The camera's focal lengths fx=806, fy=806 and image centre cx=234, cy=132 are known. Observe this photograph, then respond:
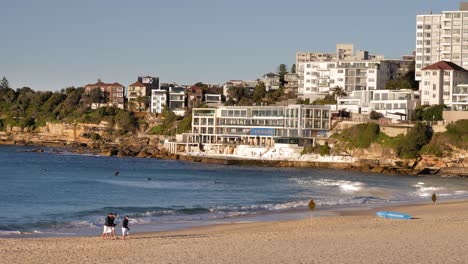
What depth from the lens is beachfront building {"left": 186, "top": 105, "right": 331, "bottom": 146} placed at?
99.0m

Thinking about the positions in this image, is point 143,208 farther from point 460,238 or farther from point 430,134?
point 430,134

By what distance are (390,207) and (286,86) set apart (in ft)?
315

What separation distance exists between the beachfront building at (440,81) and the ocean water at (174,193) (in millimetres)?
23339

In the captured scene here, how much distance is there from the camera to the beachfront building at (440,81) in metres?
99.8

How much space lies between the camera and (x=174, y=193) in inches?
2191

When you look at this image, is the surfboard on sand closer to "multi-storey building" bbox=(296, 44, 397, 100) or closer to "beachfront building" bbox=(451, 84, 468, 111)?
"beachfront building" bbox=(451, 84, 468, 111)

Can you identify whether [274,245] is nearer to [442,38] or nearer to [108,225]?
[108,225]

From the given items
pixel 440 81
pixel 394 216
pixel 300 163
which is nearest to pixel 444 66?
pixel 440 81

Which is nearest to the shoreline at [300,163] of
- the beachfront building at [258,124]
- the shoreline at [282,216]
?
the beachfront building at [258,124]

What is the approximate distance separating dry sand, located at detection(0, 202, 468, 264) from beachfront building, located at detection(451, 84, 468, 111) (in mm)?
62047

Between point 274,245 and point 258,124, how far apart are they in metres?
76.7

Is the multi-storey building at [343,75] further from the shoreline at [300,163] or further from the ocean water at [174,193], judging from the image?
the ocean water at [174,193]

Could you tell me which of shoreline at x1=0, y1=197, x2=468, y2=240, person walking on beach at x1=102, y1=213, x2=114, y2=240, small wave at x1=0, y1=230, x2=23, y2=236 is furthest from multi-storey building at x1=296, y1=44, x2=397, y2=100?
person walking on beach at x1=102, y1=213, x2=114, y2=240

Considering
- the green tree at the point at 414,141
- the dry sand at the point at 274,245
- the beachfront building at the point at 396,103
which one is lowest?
the dry sand at the point at 274,245
